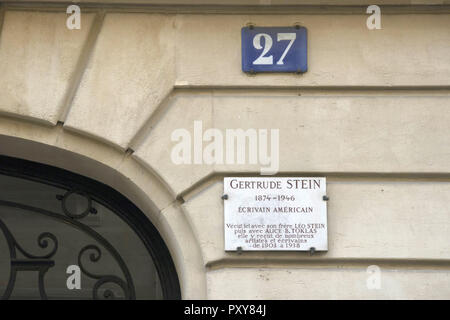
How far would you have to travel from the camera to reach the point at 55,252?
8148 millimetres

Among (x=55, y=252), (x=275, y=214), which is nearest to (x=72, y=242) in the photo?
(x=55, y=252)

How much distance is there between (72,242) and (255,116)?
1.77 m

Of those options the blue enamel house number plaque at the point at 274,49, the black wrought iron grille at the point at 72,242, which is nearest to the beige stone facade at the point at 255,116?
the blue enamel house number plaque at the point at 274,49

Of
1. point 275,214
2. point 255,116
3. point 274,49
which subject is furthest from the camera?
point 274,49

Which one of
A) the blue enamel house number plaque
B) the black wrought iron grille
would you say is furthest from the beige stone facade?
the black wrought iron grille

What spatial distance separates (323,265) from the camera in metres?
7.47

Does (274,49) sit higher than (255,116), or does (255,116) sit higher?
(274,49)

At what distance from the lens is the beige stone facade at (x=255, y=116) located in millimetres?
7469

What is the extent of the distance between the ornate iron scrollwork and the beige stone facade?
1.68 feet

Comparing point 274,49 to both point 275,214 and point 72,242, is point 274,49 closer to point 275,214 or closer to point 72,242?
point 275,214

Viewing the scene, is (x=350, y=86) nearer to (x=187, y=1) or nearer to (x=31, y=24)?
(x=187, y=1)

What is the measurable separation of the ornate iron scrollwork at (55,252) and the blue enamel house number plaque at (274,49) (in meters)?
1.78
